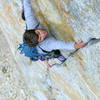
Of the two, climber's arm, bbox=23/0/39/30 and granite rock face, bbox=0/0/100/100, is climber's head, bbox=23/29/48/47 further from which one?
granite rock face, bbox=0/0/100/100

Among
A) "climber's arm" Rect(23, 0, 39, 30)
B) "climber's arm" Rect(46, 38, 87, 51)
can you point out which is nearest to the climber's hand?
"climber's arm" Rect(46, 38, 87, 51)

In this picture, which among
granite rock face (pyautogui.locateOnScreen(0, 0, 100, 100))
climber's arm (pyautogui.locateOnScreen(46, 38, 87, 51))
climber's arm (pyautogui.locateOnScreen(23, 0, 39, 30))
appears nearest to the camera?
granite rock face (pyautogui.locateOnScreen(0, 0, 100, 100))

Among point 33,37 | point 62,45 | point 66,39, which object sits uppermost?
point 33,37

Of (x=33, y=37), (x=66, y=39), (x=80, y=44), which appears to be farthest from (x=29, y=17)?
(x=80, y=44)

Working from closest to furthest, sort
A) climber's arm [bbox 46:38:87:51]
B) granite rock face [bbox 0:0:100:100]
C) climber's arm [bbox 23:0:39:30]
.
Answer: granite rock face [bbox 0:0:100:100], climber's arm [bbox 46:38:87:51], climber's arm [bbox 23:0:39:30]

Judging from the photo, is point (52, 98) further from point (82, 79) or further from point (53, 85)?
point (82, 79)

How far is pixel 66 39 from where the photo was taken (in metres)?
2.53

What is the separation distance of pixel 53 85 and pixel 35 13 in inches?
74.0

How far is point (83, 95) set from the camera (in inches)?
119

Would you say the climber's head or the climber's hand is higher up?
the climber's head

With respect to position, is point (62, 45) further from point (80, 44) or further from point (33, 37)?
point (33, 37)

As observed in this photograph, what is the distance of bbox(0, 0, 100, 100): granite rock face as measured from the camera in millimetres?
1984

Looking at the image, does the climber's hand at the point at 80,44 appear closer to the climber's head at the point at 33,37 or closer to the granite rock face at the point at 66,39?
the granite rock face at the point at 66,39

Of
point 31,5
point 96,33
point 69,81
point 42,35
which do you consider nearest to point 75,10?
point 96,33
